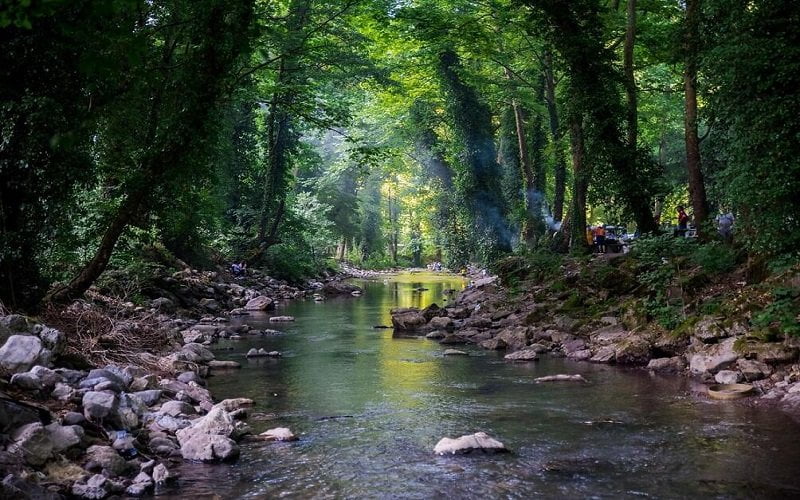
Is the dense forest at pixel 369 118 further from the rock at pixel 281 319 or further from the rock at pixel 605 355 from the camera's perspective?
the rock at pixel 281 319

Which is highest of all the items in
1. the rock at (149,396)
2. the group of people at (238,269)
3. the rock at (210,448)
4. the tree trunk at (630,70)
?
the tree trunk at (630,70)

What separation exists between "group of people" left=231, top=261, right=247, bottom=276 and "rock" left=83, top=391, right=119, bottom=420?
20.5 m

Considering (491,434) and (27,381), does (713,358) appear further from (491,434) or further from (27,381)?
(27,381)

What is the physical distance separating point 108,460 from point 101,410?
0.86 meters

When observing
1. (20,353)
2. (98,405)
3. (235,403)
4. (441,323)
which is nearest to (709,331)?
(441,323)

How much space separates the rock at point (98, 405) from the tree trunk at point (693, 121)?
38.1ft

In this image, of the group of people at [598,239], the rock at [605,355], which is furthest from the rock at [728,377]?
the group of people at [598,239]

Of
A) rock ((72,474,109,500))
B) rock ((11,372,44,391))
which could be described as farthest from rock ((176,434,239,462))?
rock ((11,372,44,391))

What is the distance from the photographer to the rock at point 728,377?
9766 millimetres

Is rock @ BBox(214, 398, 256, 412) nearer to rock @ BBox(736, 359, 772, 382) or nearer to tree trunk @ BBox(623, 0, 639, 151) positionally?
rock @ BBox(736, 359, 772, 382)

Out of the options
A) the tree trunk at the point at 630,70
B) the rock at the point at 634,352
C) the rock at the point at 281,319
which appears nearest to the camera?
the rock at the point at 634,352

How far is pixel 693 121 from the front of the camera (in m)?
14.2

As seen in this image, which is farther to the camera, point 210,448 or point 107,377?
point 107,377

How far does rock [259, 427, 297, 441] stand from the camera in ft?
23.7
